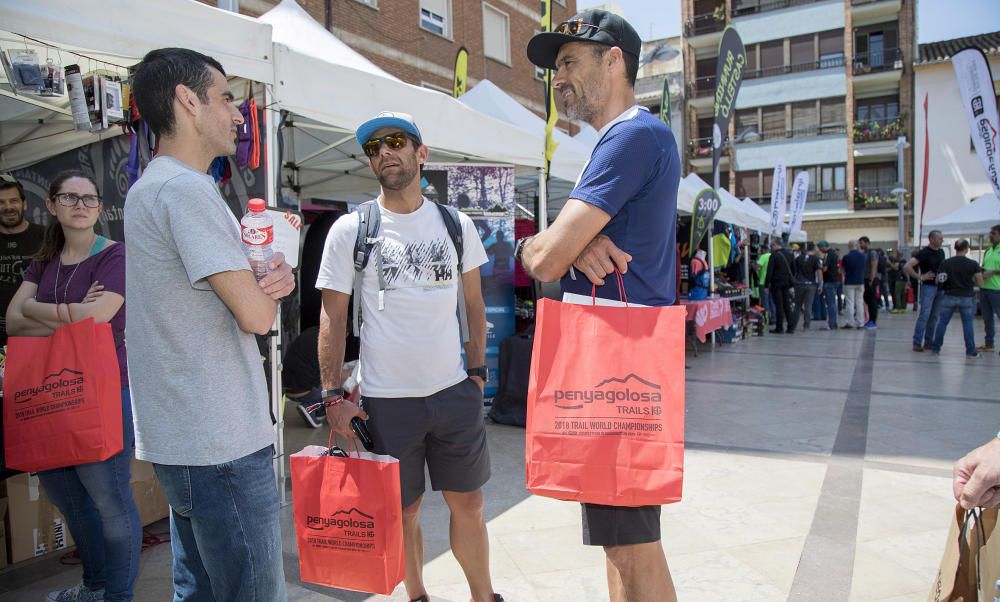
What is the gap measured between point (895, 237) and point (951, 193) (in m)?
3.07

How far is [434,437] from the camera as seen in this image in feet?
7.90

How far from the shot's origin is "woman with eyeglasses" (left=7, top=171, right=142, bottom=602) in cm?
247

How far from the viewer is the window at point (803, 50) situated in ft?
103

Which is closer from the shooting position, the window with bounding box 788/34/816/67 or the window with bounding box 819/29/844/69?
the window with bounding box 819/29/844/69

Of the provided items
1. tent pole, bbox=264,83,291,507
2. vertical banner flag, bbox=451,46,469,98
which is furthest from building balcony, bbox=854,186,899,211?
tent pole, bbox=264,83,291,507

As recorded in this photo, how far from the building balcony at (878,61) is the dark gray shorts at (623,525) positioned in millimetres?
34767

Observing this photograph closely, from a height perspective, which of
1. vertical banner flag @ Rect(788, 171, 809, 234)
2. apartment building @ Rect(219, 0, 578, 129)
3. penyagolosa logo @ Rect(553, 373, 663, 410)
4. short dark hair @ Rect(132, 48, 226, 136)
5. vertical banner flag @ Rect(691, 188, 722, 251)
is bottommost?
penyagolosa logo @ Rect(553, 373, 663, 410)

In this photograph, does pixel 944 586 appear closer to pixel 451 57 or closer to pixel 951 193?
pixel 451 57

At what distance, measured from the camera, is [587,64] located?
5.72 ft

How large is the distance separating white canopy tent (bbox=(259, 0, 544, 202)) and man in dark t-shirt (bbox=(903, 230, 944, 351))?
24.1ft

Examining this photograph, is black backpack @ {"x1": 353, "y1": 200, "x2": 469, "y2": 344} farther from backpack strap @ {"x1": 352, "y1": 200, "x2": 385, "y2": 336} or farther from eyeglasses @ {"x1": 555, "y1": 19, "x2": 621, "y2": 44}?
eyeglasses @ {"x1": 555, "y1": 19, "x2": 621, "y2": 44}

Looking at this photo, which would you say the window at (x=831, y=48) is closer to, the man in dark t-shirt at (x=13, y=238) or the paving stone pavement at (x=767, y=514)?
the paving stone pavement at (x=767, y=514)

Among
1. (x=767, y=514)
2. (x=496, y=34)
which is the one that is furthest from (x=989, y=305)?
(x=496, y=34)

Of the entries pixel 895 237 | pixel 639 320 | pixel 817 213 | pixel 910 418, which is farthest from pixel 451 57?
pixel 895 237
